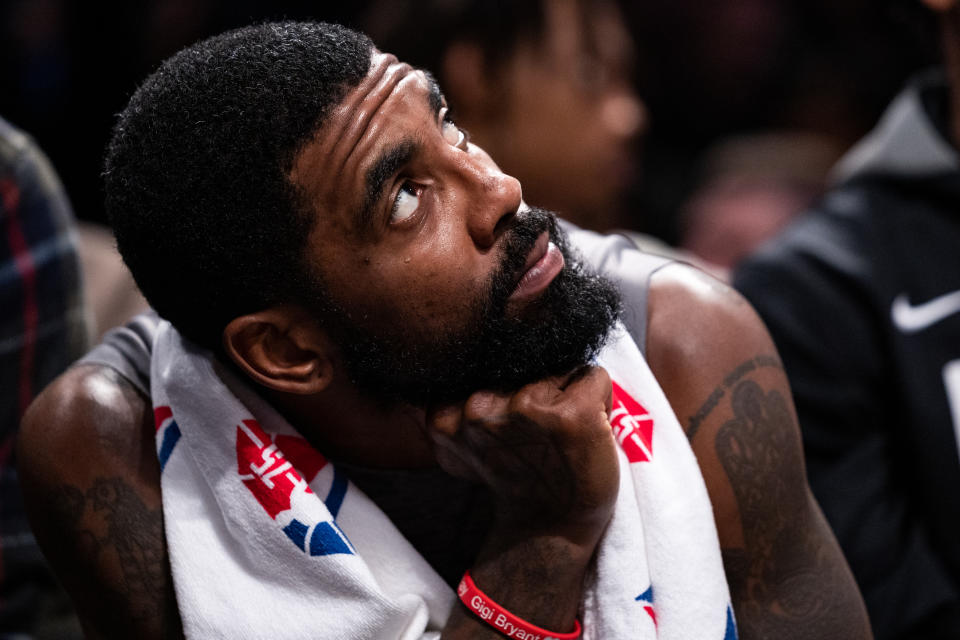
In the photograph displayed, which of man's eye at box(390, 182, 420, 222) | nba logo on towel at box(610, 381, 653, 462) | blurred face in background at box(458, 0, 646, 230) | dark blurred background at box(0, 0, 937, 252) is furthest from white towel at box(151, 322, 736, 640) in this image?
dark blurred background at box(0, 0, 937, 252)

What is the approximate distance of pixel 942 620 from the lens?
1.92 m

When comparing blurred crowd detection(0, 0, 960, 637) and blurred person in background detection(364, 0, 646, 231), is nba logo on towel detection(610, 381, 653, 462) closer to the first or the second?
blurred crowd detection(0, 0, 960, 637)

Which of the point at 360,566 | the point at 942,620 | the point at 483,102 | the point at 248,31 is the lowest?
the point at 942,620

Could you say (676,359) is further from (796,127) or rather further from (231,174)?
(796,127)

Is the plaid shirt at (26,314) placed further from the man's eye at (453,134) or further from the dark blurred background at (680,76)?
the dark blurred background at (680,76)

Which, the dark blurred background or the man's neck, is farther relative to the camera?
the dark blurred background

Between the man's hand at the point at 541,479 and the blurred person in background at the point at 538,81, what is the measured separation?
1.25 meters

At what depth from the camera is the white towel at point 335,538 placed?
131 centimetres

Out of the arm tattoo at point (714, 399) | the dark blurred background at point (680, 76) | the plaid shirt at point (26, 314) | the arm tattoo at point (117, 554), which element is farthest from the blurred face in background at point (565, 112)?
the arm tattoo at point (117, 554)

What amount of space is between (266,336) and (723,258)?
1.83 meters

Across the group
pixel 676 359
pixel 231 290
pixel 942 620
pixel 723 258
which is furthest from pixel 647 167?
pixel 231 290

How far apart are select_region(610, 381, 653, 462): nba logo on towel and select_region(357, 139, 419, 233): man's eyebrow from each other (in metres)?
0.41

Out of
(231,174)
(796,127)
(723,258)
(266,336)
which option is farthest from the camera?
(796,127)

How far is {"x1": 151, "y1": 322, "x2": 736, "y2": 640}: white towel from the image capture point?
1.31 metres
